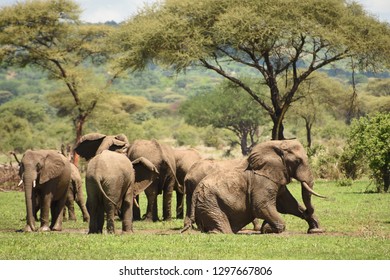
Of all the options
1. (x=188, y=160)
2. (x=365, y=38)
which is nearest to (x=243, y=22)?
(x=365, y=38)

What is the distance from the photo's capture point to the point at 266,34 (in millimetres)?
37125

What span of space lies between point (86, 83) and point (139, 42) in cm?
1589

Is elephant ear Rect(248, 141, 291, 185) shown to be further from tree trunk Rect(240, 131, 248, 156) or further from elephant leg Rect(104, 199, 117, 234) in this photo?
tree trunk Rect(240, 131, 248, 156)

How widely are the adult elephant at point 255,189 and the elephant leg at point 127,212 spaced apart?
106 cm

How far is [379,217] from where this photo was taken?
1973cm

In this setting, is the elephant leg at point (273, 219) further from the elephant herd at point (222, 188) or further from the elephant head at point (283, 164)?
the elephant head at point (283, 164)

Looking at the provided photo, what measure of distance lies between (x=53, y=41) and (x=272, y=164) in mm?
36062

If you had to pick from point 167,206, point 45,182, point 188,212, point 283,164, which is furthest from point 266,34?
point 283,164

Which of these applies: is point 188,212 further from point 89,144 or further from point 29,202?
point 89,144

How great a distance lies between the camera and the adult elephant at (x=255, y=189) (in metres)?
15.9

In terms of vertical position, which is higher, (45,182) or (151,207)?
(45,182)

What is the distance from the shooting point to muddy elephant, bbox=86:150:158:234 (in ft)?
51.0

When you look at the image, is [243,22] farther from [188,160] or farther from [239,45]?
[188,160]

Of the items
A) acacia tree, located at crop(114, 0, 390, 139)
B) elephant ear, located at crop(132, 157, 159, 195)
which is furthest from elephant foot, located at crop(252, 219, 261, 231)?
acacia tree, located at crop(114, 0, 390, 139)
